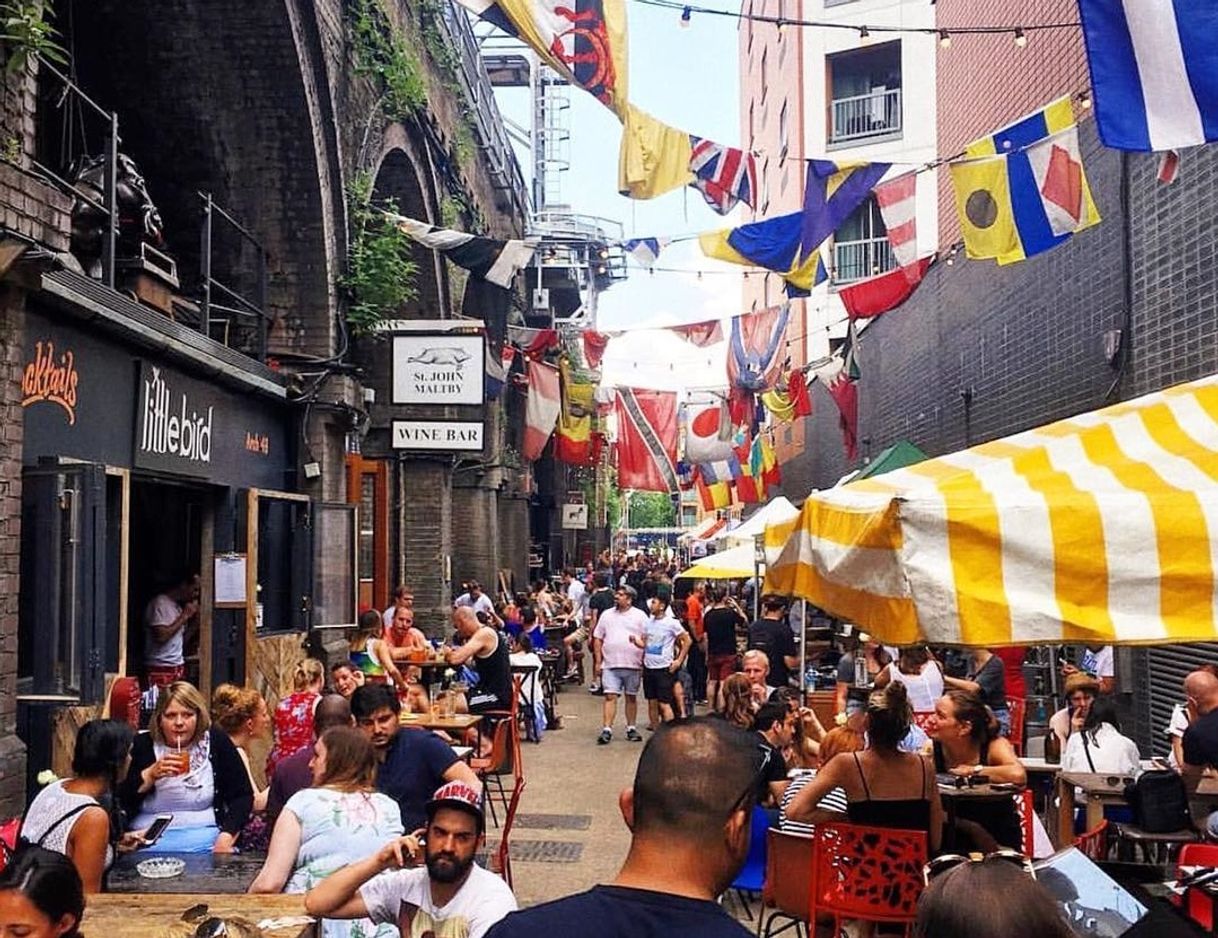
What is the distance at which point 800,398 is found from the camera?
21.0 meters

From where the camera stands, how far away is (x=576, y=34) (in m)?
9.76

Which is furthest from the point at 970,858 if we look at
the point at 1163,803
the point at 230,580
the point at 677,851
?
the point at 230,580

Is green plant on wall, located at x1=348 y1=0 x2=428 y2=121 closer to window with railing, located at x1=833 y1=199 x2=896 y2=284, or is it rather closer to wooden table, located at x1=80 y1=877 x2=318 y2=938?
wooden table, located at x1=80 y1=877 x2=318 y2=938

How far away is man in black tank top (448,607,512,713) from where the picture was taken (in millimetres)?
10039

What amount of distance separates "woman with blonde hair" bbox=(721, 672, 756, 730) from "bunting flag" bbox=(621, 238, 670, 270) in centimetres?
724

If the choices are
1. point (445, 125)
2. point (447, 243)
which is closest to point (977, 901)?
point (447, 243)

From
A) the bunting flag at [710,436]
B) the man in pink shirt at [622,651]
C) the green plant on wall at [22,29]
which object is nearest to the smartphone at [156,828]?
the green plant on wall at [22,29]

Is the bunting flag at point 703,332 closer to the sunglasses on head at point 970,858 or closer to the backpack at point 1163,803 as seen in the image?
the backpack at point 1163,803

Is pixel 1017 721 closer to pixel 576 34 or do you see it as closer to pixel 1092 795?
pixel 1092 795

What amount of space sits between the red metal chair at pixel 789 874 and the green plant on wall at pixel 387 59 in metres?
11.0

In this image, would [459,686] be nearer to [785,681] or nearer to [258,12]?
[785,681]

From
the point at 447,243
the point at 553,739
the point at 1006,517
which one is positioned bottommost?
the point at 553,739

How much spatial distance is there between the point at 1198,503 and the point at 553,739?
11122 millimetres

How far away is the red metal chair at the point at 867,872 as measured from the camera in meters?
5.07
